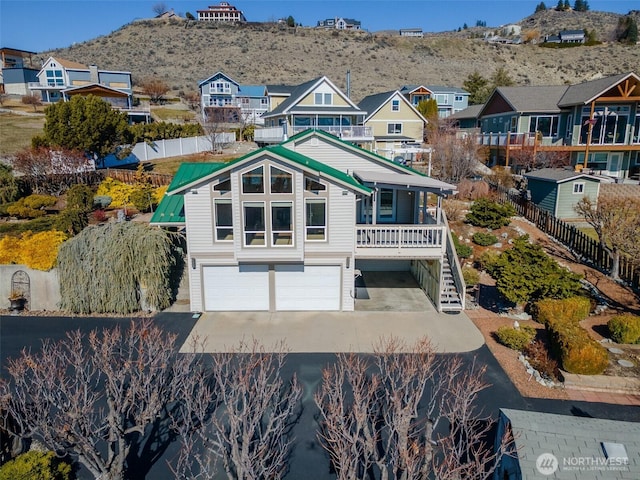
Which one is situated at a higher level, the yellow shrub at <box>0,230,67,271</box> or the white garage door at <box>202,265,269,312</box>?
the yellow shrub at <box>0,230,67,271</box>

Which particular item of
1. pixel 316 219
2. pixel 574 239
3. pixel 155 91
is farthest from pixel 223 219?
pixel 155 91

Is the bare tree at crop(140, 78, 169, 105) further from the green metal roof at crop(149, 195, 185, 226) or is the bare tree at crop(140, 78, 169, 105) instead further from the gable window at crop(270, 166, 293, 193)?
the gable window at crop(270, 166, 293, 193)

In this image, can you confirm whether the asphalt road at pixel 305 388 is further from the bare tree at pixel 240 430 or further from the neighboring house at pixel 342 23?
the neighboring house at pixel 342 23

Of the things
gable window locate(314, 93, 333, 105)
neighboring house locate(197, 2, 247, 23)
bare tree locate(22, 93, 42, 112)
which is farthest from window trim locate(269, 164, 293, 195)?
neighboring house locate(197, 2, 247, 23)

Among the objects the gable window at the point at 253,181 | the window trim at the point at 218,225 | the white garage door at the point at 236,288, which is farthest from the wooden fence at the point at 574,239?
the window trim at the point at 218,225

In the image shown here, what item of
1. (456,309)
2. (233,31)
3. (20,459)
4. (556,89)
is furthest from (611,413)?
(233,31)

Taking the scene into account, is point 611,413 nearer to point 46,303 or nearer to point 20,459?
point 20,459
